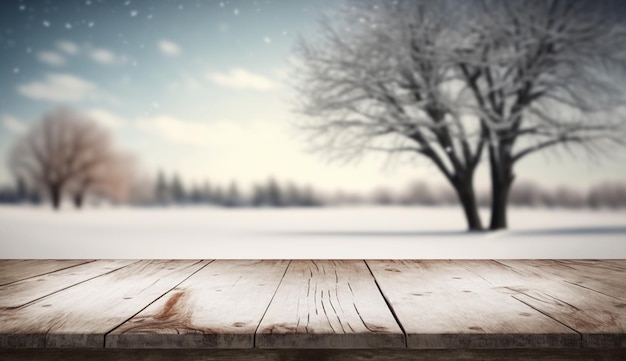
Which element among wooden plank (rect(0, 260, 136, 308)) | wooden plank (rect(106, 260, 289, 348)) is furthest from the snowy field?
wooden plank (rect(106, 260, 289, 348))

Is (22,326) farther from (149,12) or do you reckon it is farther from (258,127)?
(149,12)

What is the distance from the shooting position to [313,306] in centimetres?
132

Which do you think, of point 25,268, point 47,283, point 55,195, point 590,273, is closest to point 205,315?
point 47,283

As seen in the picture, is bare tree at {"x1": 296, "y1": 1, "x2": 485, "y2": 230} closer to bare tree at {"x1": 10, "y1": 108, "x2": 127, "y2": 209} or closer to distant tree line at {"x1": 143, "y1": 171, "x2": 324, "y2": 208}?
distant tree line at {"x1": 143, "y1": 171, "x2": 324, "y2": 208}

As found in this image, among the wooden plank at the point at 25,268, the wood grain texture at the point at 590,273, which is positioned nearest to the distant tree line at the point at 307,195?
the wood grain texture at the point at 590,273

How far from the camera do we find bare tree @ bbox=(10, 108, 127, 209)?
10.7 ft

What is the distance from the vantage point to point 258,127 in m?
3.31

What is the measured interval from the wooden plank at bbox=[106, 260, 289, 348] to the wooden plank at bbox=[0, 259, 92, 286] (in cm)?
51

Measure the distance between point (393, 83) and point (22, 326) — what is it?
267cm

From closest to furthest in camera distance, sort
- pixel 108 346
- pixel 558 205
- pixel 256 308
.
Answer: pixel 108 346 < pixel 256 308 < pixel 558 205

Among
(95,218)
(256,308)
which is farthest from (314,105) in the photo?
(256,308)

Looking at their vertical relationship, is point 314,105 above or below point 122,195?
above

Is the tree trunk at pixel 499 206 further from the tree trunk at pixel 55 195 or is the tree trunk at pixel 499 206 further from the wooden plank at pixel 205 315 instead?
the tree trunk at pixel 55 195

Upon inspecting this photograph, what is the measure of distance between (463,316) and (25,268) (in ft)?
4.92
